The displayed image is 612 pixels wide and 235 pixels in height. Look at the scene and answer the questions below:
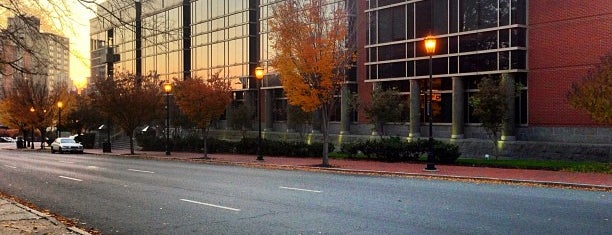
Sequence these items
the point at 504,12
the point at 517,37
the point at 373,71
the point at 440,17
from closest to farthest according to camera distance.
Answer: the point at 517,37 → the point at 504,12 → the point at 440,17 → the point at 373,71

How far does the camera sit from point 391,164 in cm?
2753

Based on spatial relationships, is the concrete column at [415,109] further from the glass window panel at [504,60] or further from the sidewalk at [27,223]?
the sidewalk at [27,223]

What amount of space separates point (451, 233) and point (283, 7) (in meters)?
19.1

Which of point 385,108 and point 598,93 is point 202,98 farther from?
point 598,93

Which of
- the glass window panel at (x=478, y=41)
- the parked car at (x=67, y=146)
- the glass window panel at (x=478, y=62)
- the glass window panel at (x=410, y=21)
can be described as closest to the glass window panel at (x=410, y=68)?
the glass window panel at (x=410, y=21)

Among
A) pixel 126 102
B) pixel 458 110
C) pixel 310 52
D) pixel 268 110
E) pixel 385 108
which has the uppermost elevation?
pixel 310 52

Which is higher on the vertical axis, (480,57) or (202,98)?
(480,57)

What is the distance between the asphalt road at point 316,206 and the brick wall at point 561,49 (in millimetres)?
12199

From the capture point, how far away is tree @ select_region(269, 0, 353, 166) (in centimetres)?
2622

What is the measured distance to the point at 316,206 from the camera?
1359 cm

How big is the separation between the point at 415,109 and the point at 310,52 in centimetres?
1213

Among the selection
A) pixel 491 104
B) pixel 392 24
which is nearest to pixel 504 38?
pixel 491 104

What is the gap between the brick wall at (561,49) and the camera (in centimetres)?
2727

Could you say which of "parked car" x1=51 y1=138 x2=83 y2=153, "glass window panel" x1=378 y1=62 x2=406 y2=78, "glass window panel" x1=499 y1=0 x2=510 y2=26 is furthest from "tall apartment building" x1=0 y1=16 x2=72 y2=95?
"parked car" x1=51 y1=138 x2=83 y2=153
